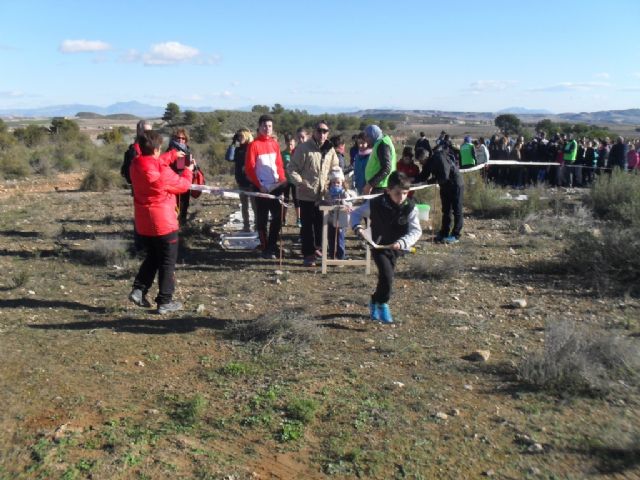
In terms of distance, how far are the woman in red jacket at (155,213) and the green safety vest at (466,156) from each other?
8.76 metres

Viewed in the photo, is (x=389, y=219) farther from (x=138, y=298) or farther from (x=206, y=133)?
(x=206, y=133)

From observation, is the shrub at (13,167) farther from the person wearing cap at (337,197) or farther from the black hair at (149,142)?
the black hair at (149,142)

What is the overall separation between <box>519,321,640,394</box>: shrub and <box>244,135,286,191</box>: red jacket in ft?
15.6

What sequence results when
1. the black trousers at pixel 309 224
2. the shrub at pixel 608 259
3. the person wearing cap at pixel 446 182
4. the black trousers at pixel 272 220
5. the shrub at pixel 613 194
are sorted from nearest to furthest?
the shrub at pixel 608 259 < the black trousers at pixel 309 224 < the black trousers at pixel 272 220 < the person wearing cap at pixel 446 182 < the shrub at pixel 613 194

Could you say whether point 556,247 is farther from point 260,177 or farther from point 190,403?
point 190,403

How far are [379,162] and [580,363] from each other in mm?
4222

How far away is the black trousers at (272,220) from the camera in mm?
8758

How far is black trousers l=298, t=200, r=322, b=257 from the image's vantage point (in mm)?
8305

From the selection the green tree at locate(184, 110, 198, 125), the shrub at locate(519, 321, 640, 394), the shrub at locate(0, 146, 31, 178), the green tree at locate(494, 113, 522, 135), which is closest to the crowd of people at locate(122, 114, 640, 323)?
the shrub at locate(519, 321, 640, 394)

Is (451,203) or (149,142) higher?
(149,142)

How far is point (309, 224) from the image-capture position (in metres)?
8.38

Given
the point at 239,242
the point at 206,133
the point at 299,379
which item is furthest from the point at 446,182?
the point at 206,133

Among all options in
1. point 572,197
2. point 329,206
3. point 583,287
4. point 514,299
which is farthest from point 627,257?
point 572,197

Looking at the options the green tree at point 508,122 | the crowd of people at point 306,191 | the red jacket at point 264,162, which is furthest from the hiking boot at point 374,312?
the green tree at point 508,122
